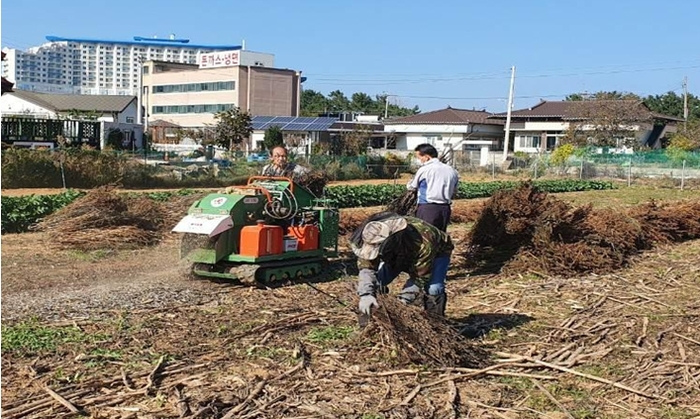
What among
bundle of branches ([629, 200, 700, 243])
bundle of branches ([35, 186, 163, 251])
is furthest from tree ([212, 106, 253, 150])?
bundle of branches ([629, 200, 700, 243])

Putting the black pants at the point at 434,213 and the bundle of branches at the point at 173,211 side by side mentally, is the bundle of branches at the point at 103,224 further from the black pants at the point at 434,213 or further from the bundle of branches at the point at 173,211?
the black pants at the point at 434,213

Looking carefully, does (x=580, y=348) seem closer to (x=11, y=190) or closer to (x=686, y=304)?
(x=686, y=304)

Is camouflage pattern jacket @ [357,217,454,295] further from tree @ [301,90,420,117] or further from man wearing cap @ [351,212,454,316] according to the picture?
tree @ [301,90,420,117]

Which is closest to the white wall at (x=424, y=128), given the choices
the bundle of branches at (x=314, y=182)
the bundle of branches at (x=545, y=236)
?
the bundle of branches at (x=545, y=236)

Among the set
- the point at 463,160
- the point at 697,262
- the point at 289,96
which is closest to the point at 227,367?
the point at 697,262

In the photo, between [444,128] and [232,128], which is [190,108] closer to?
[444,128]

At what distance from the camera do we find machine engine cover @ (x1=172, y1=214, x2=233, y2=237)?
8.43m

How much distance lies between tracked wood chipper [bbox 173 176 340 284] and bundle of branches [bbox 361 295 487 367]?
306 centimetres

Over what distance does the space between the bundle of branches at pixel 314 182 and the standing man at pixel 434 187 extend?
1.73 meters

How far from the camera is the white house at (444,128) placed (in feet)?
186

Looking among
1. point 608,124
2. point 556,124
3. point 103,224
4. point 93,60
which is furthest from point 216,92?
point 93,60

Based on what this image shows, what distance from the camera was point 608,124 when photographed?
48531 millimetres

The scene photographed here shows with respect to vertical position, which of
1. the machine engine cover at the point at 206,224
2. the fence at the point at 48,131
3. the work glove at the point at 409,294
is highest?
the fence at the point at 48,131

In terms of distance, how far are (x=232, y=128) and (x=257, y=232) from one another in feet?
138
